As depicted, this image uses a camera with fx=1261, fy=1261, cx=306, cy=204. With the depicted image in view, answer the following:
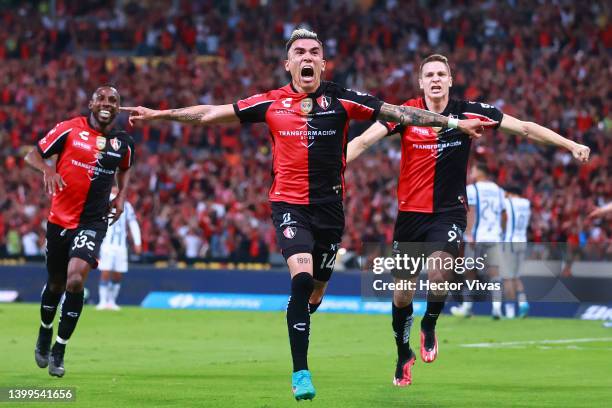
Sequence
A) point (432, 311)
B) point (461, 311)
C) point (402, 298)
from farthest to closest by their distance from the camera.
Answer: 1. point (461, 311)
2. point (432, 311)
3. point (402, 298)

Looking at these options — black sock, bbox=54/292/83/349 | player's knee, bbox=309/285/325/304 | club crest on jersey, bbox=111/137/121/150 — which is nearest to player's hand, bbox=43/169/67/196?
club crest on jersey, bbox=111/137/121/150

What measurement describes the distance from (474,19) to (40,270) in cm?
1569

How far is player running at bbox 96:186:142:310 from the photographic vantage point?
83.9 ft

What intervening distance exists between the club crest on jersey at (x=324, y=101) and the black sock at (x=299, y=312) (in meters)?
1.55

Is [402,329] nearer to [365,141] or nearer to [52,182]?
[365,141]

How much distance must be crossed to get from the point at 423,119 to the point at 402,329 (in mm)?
2508

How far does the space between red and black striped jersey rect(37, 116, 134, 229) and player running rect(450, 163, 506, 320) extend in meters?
10.1

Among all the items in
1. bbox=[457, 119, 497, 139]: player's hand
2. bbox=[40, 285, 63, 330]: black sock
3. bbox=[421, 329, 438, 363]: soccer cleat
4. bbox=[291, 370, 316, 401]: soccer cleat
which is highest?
bbox=[457, 119, 497, 139]: player's hand

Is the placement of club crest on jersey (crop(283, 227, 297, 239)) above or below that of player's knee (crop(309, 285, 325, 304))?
above

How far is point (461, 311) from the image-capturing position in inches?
949

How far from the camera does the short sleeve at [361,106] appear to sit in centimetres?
1101

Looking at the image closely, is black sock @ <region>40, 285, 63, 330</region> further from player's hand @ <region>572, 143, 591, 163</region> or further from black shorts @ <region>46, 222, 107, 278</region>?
player's hand @ <region>572, 143, 591, 163</region>

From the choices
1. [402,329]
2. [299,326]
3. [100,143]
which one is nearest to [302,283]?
[299,326]

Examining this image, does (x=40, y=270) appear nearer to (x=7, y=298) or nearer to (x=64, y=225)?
(x=7, y=298)
